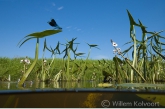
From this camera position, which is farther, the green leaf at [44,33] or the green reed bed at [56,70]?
the green reed bed at [56,70]

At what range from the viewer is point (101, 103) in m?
1.53

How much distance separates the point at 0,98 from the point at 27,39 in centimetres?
83

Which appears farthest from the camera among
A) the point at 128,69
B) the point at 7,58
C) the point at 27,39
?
the point at 7,58

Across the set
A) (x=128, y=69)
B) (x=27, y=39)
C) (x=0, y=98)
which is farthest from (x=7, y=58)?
(x=0, y=98)

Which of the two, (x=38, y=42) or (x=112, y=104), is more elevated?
(x=38, y=42)

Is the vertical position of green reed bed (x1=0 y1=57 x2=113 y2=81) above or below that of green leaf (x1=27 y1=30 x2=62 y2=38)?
below

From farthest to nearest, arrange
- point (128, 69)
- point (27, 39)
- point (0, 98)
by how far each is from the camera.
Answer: point (128, 69) → point (27, 39) → point (0, 98)

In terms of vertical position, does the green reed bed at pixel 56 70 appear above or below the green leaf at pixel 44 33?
below

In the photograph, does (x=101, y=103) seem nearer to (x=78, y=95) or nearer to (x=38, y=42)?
(x=78, y=95)

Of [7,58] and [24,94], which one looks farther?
[7,58]

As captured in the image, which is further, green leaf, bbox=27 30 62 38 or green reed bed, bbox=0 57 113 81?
green reed bed, bbox=0 57 113 81

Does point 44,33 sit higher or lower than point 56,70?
higher

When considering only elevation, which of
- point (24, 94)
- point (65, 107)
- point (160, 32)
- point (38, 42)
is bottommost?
point (65, 107)

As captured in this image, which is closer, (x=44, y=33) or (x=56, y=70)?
(x=44, y=33)
